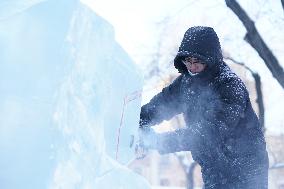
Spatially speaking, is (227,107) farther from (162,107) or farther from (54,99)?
(54,99)

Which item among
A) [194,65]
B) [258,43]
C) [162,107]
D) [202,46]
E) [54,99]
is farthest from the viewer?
[258,43]

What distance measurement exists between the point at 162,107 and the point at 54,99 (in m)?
1.02

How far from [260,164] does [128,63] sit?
1296 millimetres

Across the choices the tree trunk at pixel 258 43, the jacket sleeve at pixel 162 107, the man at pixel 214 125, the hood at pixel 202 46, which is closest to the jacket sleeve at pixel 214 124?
the man at pixel 214 125

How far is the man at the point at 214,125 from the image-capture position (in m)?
2.51

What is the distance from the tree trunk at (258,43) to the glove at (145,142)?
16.0 ft

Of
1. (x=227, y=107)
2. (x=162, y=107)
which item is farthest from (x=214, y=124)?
(x=162, y=107)

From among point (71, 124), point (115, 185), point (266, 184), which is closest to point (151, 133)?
point (115, 185)

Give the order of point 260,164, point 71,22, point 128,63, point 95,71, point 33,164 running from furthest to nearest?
point 128,63, point 260,164, point 95,71, point 71,22, point 33,164

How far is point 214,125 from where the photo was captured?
2.47 metres

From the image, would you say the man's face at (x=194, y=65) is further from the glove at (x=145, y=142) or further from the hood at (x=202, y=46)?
the glove at (x=145, y=142)

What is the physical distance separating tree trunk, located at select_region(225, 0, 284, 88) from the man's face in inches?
180

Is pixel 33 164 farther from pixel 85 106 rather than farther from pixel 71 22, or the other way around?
pixel 71 22

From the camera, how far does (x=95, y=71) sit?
100 inches
